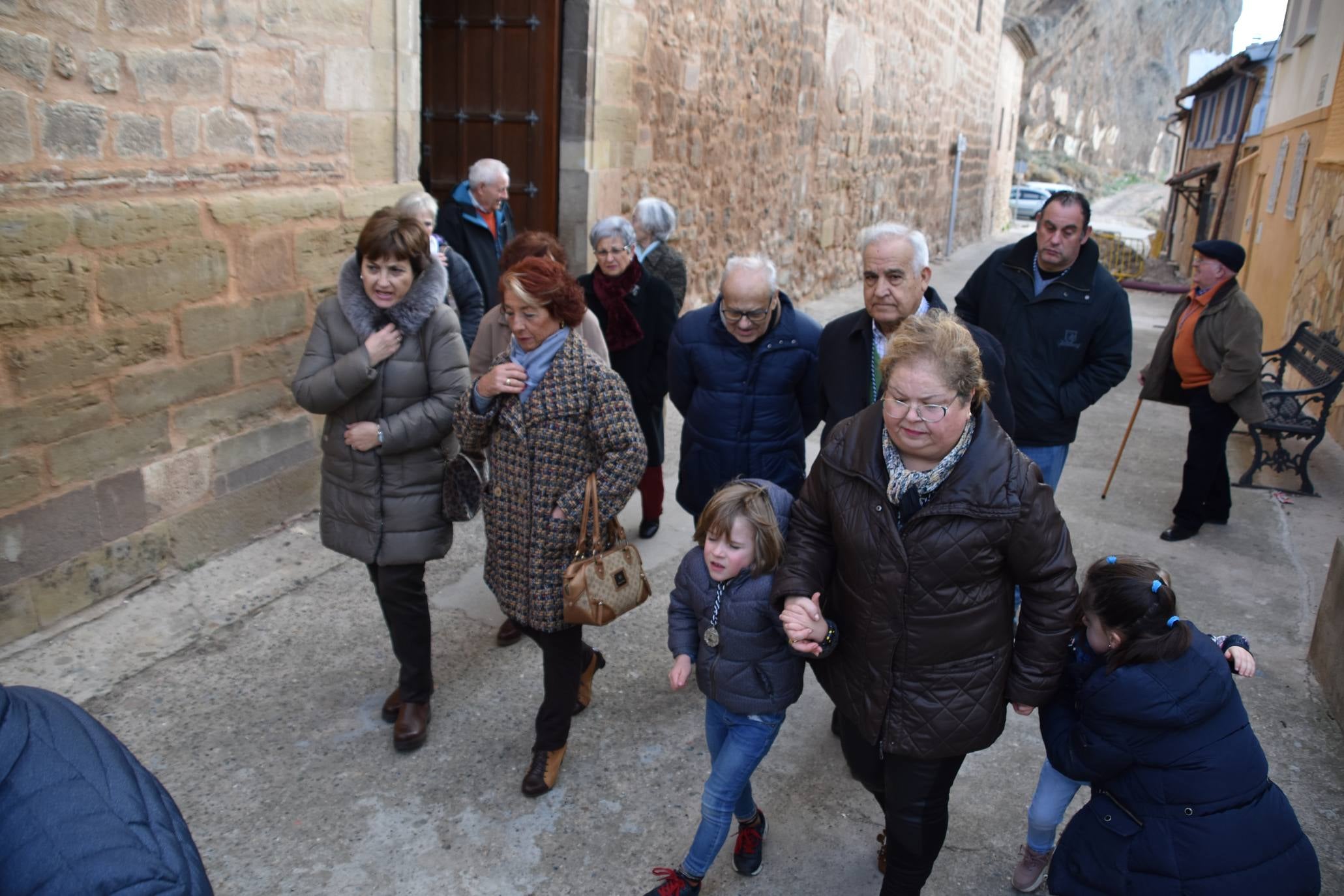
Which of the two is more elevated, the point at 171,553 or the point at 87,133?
the point at 87,133

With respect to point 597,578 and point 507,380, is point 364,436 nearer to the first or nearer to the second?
point 507,380

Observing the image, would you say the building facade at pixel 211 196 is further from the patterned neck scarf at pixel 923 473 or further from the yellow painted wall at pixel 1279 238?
the yellow painted wall at pixel 1279 238

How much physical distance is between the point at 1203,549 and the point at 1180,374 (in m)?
0.94

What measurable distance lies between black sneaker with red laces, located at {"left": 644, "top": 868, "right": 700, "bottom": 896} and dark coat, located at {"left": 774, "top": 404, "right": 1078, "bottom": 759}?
2.24 ft

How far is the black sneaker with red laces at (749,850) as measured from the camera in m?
2.83

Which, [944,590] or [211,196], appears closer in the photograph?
[944,590]

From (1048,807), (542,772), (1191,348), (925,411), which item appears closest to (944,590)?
(925,411)

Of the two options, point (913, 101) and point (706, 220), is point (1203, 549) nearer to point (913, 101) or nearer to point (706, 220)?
point (706, 220)

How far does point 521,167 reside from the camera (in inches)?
275

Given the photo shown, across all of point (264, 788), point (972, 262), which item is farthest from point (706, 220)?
point (972, 262)

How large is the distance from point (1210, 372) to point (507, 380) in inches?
162

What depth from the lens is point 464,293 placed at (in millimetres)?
5117

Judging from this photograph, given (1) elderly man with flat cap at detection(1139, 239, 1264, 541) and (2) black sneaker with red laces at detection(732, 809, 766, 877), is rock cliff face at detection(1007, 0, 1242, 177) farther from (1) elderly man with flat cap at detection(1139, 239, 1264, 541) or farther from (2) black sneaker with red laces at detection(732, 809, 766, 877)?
(2) black sneaker with red laces at detection(732, 809, 766, 877)

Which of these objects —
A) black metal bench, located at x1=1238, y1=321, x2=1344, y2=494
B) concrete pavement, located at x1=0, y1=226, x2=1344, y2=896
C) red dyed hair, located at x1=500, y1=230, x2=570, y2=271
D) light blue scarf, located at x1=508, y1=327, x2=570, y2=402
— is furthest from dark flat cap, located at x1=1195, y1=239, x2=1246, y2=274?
light blue scarf, located at x1=508, y1=327, x2=570, y2=402
